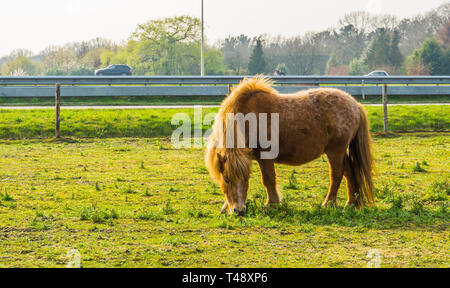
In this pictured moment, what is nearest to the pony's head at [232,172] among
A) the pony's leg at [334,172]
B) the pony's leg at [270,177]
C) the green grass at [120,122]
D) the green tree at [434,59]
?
the pony's leg at [270,177]

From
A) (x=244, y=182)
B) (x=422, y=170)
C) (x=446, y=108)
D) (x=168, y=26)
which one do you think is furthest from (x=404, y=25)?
(x=244, y=182)

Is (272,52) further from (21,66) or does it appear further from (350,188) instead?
(350,188)

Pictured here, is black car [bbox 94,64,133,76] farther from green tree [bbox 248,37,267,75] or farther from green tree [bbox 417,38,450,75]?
green tree [bbox 417,38,450,75]

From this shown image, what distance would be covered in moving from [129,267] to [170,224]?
1863 mm

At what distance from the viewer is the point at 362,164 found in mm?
8188

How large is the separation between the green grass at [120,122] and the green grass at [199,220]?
18.1ft

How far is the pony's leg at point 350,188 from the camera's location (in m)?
8.12

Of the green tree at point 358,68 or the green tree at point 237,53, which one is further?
the green tree at point 237,53

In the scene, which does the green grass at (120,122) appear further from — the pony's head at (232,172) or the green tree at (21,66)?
the green tree at (21,66)

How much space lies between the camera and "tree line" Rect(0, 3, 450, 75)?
2004 inches

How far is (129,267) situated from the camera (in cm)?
534

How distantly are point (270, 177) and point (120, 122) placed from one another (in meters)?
11.8
